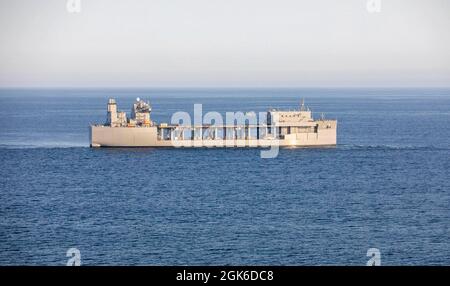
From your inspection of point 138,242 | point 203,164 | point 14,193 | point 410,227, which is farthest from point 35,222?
point 203,164

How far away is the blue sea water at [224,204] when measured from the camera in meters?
32.8

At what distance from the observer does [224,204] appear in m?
45.5

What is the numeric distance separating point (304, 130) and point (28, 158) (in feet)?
75.4

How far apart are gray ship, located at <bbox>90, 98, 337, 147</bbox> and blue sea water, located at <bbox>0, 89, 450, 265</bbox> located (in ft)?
3.67

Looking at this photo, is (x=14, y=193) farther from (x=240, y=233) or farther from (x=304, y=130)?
(x=304, y=130)

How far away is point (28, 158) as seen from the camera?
67.7 meters

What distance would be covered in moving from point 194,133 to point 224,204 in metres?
32.6

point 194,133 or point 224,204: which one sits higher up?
point 194,133

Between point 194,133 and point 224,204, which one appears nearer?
point 224,204

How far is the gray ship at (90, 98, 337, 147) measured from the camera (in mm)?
71750

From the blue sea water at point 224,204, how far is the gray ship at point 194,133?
1118 mm

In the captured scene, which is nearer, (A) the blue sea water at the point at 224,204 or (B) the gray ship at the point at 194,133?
(A) the blue sea water at the point at 224,204

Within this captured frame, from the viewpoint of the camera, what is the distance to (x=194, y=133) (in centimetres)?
7775

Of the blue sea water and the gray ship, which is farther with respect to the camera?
the gray ship
